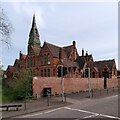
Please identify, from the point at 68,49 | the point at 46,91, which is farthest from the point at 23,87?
the point at 68,49

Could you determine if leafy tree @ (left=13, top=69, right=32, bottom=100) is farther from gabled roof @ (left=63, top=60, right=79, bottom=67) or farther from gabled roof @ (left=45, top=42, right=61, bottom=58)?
gabled roof @ (left=63, top=60, right=79, bottom=67)

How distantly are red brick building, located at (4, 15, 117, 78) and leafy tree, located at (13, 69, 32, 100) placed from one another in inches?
874

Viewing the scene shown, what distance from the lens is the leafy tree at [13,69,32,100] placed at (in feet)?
98.3

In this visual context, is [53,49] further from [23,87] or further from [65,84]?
[23,87]

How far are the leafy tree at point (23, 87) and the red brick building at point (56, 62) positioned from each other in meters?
22.2

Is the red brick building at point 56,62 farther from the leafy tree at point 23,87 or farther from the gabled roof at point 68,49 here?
the leafy tree at point 23,87

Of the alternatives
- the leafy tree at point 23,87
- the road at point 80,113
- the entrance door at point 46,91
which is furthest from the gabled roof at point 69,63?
the road at point 80,113

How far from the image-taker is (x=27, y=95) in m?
29.7

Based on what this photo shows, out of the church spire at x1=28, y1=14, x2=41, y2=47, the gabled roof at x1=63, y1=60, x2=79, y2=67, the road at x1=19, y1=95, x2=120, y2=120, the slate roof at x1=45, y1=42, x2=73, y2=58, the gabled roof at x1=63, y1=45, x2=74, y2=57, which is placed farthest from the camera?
the church spire at x1=28, y1=14, x2=41, y2=47

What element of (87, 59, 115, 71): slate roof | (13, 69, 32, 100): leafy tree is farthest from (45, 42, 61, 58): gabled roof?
(13, 69, 32, 100): leafy tree

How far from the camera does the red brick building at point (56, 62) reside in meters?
59.2

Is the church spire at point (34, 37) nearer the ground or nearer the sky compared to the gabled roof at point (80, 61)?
nearer the sky

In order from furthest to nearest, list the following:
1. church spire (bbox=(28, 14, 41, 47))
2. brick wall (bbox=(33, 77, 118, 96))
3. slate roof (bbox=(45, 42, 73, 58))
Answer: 1. church spire (bbox=(28, 14, 41, 47))
2. slate roof (bbox=(45, 42, 73, 58))
3. brick wall (bbox=(33, 77, 118, 96))

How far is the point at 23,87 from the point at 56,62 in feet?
96.7
